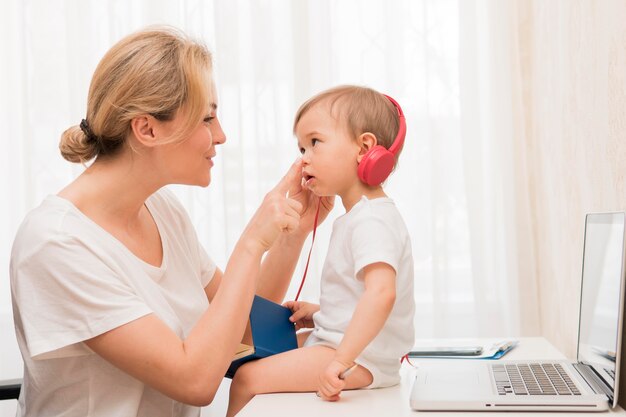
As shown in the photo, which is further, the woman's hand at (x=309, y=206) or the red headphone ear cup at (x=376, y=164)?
the woman's hand at (x=309, y=206)

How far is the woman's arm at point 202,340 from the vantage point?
1.16m

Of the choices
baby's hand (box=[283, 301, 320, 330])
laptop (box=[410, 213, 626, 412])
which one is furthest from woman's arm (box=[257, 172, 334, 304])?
laptop (box=[410, 213, 626, 412])

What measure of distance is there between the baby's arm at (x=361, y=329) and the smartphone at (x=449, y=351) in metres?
0.48

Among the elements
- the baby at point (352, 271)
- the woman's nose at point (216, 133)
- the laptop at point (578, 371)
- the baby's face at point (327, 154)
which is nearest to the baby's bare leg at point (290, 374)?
the baby at point (352, 271)

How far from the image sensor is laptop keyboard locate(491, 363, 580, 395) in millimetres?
1152

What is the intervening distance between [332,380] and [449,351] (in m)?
0.56

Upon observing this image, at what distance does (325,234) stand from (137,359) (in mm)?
1339

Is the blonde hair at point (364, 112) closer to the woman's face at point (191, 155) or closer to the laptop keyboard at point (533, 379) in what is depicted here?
the woman's face at point (191, 155)

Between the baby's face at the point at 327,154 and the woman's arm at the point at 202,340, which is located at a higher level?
the baby's face at the point at 327,154

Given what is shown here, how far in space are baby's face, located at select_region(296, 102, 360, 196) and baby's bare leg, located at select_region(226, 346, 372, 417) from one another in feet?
1.05

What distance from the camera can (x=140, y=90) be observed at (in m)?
1.29

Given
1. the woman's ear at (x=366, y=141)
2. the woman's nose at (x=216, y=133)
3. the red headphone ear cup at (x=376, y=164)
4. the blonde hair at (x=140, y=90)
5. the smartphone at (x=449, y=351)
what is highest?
the blonde hair at (x=140, y=90)

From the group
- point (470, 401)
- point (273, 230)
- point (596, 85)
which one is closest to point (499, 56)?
point (596, 85)

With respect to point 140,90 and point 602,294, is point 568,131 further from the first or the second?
point 140,90
